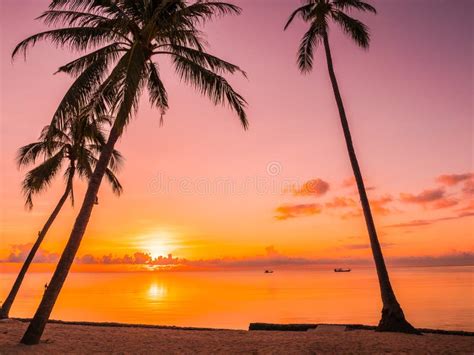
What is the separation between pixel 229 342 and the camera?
1314 centimetres

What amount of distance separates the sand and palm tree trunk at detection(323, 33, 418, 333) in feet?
2.24

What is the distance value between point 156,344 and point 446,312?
109ft

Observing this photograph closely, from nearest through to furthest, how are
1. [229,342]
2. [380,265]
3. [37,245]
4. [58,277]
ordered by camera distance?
[58,277] → [229,342] → [380,265] → [37,245]

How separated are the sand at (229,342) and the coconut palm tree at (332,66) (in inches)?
39.1

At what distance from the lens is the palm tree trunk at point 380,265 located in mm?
14602

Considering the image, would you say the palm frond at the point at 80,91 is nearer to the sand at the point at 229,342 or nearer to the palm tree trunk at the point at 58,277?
the palm tree trunk at the point at 58,277

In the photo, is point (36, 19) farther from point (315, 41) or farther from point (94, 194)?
point (315, 41)

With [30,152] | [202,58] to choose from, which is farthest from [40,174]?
[202,58]

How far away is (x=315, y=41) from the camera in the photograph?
1777 cm

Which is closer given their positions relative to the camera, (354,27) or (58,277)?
Result: (58,277)

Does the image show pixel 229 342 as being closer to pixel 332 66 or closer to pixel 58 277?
pixel 58 277

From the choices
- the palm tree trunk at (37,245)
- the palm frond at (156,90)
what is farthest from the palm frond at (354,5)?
the palm tree trunk at (37,245)

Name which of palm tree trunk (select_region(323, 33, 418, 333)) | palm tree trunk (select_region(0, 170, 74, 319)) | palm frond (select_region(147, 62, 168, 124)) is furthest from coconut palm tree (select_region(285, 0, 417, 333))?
palm tree trunk (select_region(0, 170, 74, 319))

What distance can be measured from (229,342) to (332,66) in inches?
425
